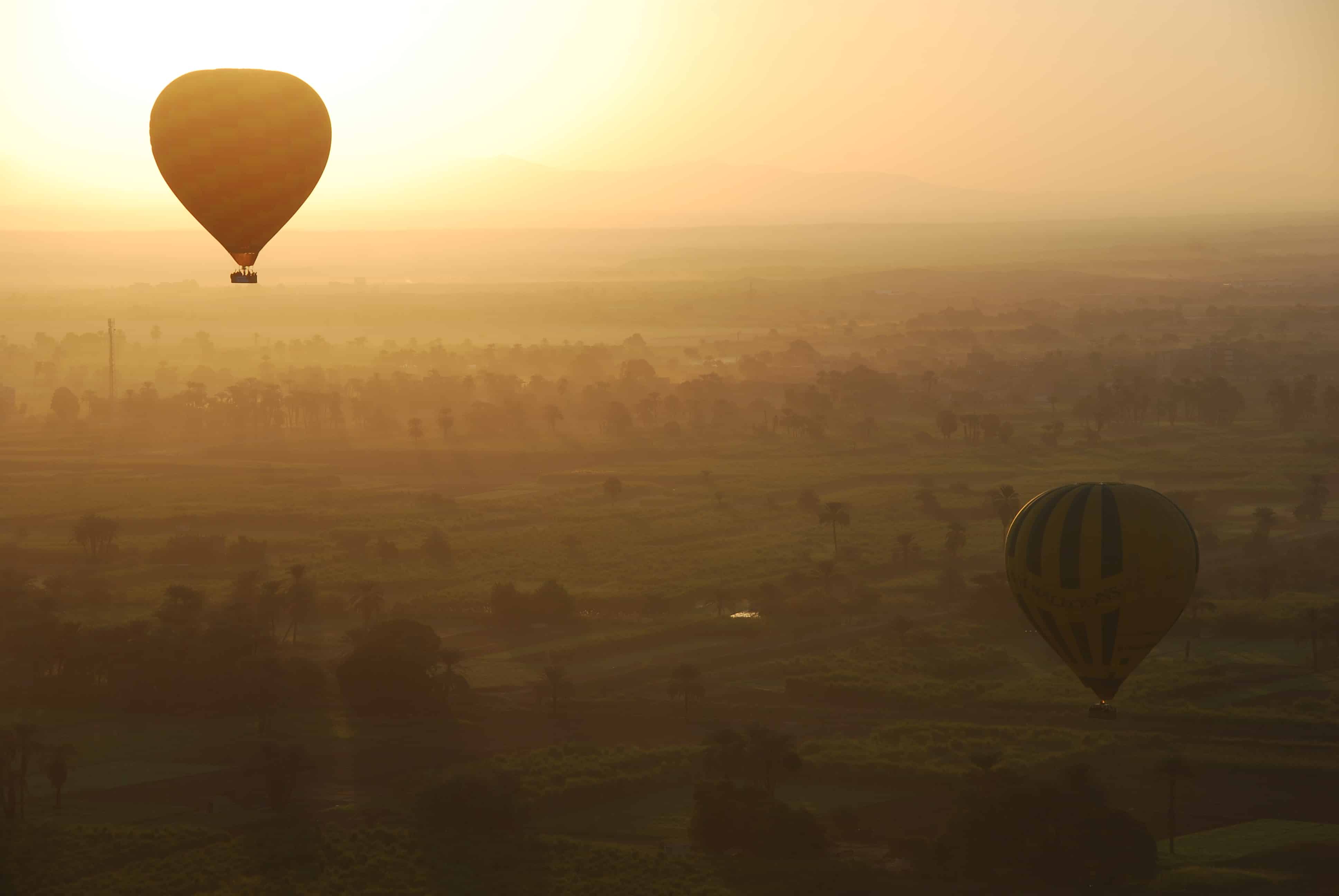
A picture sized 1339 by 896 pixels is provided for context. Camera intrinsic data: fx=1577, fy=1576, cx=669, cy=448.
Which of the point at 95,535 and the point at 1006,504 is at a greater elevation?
the point at 1006,504

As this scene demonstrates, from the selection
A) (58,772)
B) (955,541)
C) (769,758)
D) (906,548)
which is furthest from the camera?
(955,541)

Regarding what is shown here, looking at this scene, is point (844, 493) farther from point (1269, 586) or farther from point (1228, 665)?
point (1228, 665)

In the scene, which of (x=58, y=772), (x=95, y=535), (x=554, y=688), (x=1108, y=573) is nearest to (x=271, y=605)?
(x=554, y=688)

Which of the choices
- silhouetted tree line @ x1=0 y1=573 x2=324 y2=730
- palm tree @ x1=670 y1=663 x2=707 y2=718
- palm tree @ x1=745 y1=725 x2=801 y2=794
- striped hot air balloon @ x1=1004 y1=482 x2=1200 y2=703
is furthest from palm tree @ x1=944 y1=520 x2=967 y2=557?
striped hot air balloon @ x1=1004 y1=482 x2=1200 y2=703

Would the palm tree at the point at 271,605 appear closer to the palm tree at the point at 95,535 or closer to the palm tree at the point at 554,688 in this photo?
the palm tree at the point at 554,688

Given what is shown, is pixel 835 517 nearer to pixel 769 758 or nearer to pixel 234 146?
pixel 769 758

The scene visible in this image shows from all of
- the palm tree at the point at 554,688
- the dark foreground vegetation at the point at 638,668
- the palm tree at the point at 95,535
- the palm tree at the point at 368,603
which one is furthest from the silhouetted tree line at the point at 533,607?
the palm tree at the point at 95,535

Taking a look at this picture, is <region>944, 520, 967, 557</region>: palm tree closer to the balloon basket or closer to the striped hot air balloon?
the striped hot air balloon

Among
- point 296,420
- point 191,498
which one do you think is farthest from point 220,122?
point 296,420
